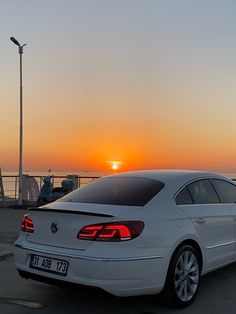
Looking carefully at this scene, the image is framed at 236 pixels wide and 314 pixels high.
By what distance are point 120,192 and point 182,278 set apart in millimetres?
1207

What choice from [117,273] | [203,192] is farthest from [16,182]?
[117,273]

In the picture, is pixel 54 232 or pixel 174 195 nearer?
pixel 54 232

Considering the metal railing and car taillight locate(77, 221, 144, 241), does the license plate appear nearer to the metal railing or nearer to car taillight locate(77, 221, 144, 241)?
car taillight locate(77, 221, 144, 241)

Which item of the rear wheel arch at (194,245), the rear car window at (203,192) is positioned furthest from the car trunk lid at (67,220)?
the rear car window at (203,192)

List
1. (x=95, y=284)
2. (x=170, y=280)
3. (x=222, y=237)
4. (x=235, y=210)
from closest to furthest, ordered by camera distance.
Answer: (x=95, y=284) → (x=170, y=280) → (x=222, y=237) → (x=235, y=210)

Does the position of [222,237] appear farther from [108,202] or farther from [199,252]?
[108,202]

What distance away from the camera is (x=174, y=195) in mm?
5766

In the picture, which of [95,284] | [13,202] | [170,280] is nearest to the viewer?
[95,284]

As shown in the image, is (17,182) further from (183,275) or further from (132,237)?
(132,237)

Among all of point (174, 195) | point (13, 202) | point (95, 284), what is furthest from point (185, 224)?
point (13, 202)

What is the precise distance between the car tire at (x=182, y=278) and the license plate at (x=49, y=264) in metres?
1.12

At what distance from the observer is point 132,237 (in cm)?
500

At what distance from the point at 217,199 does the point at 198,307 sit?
5.29 ft

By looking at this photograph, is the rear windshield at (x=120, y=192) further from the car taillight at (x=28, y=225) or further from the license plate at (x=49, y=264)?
the license plate at (x=49, y=264)
